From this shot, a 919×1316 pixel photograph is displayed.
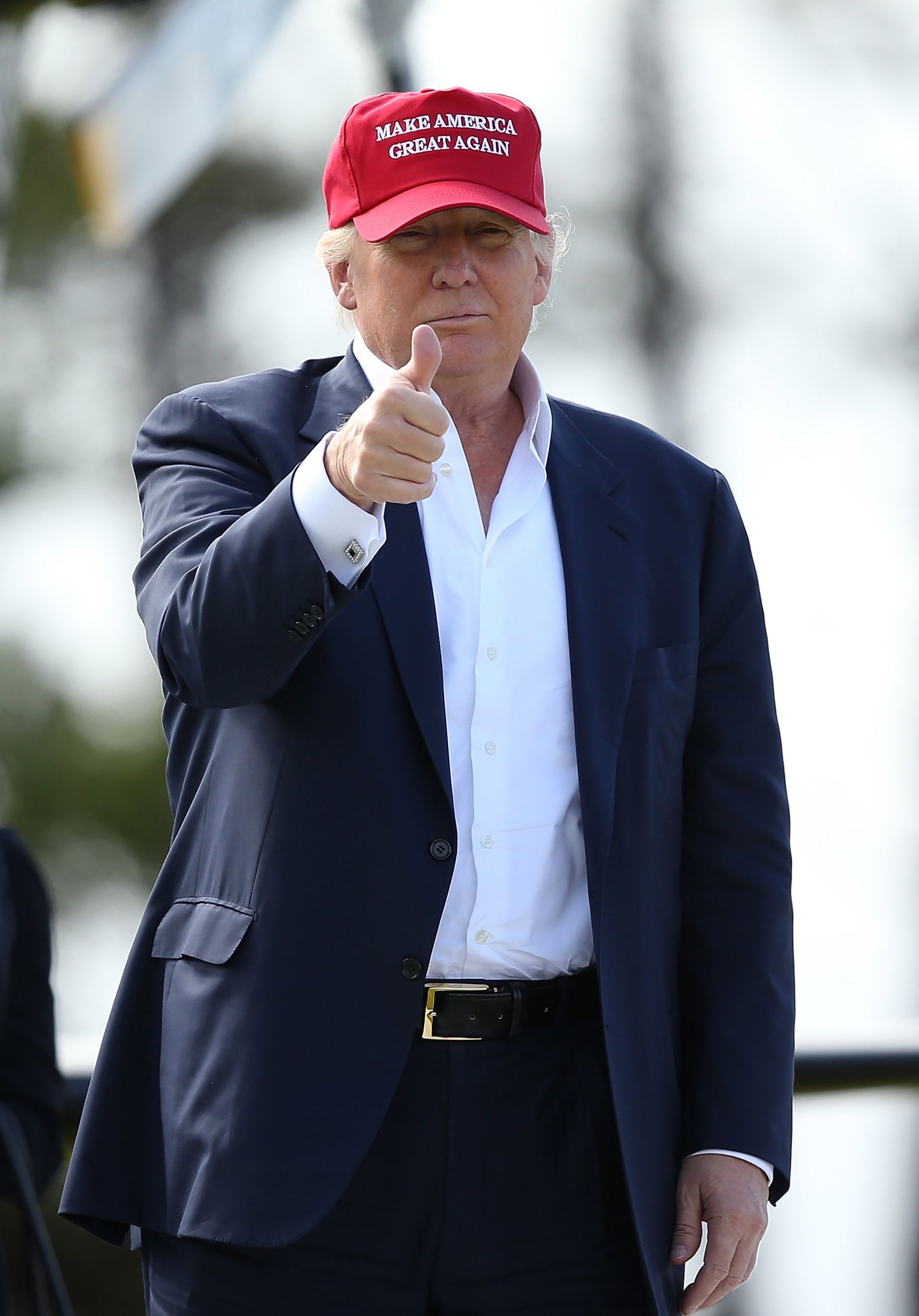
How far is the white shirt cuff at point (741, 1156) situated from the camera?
4.70 ft

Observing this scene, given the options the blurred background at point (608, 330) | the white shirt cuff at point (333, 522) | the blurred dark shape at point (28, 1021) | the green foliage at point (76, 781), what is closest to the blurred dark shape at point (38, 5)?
the blurred background at point (608, 330)

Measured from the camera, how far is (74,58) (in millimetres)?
5617

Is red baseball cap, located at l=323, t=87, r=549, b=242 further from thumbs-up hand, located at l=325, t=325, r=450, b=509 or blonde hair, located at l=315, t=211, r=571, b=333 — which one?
thumbs-up hand, located at l=325, t=325, r=450, b=509

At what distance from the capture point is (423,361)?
3.77ft

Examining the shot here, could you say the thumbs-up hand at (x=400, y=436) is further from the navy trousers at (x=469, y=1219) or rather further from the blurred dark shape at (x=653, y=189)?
the blurred dark shape at (x=653, y=189)

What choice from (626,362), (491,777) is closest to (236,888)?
(491,777)

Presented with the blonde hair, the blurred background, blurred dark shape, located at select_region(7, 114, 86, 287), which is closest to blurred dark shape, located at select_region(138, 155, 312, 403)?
the blurred background

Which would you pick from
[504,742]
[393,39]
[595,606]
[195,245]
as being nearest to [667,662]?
[595,606]

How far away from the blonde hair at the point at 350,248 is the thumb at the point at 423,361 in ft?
1.25

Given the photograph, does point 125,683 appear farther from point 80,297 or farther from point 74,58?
point 74,58

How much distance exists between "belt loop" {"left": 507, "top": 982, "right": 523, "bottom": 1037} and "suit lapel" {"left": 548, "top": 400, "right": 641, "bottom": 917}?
10 cm

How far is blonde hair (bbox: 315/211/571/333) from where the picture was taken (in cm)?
152

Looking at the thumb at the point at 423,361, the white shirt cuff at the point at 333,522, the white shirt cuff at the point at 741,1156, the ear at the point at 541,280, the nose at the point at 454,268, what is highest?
the ear at the point at 541,280

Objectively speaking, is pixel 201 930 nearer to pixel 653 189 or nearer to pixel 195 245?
pixel 653 189
